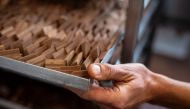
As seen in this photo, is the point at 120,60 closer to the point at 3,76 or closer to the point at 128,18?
the point at 128,18

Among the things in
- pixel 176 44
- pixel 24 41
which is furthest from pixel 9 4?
pixel 176 44

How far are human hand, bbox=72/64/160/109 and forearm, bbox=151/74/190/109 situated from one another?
1cm

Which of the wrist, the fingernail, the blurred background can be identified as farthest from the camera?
the blurred background

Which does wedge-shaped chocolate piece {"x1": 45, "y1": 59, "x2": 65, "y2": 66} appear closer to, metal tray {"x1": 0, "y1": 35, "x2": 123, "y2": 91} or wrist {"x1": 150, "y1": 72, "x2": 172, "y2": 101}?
metal tray {"x1": 0, "y1": 35, "x2": 123, "y2": 91}

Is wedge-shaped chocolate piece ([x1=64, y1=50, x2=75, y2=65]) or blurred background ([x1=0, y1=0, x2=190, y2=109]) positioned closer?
wedge-shaped chocolate piece ([x1=64, y1=50, x2=75, y2=65])

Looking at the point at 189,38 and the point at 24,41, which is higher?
the point at 24,41

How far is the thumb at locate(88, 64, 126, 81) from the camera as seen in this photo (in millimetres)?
548

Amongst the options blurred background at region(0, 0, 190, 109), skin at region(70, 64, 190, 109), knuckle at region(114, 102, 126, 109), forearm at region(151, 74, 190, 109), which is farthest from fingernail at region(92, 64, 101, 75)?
blurred background at region(0, 0, 190, 109)

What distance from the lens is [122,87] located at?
62 cm

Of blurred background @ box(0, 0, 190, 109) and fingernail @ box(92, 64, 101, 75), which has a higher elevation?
fingernail @ box(92, 64, 101, 75)

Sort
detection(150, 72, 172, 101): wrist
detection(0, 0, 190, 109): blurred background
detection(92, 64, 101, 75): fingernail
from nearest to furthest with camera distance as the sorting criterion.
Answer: detection(92, 64, 101, 75): fingernail < detection(150, 72, 172, 101): wrist < detection(0, 0, 190, 109): blurred background

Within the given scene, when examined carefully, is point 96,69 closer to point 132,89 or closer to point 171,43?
point 132,89

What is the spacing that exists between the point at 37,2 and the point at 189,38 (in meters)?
0.87

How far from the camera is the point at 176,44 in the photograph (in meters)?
1.52
